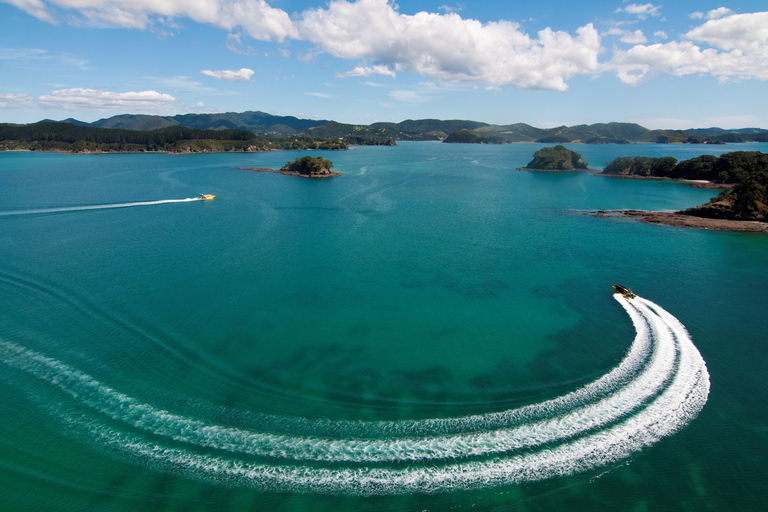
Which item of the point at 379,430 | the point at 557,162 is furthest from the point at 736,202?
the point at 557,162

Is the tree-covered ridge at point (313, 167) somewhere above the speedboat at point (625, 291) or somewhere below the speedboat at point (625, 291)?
above

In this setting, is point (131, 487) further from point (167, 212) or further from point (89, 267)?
point (167, 212)

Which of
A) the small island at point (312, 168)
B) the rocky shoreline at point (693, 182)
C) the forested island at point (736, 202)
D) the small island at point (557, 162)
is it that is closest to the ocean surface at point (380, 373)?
the forested island at point (736, 202)

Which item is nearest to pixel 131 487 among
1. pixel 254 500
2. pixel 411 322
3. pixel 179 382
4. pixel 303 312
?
pixel 254 500

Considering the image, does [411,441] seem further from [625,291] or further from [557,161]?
[557,161]

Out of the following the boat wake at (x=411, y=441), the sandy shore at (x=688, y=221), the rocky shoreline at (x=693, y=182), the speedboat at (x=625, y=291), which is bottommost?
the boat wake at (x=411, y=441)

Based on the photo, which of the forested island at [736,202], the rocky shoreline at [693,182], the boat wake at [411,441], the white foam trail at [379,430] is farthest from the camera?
the rocky shoreline at [693,182]

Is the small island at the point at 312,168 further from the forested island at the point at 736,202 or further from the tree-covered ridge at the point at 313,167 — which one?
the forested island at the point at 736,202
